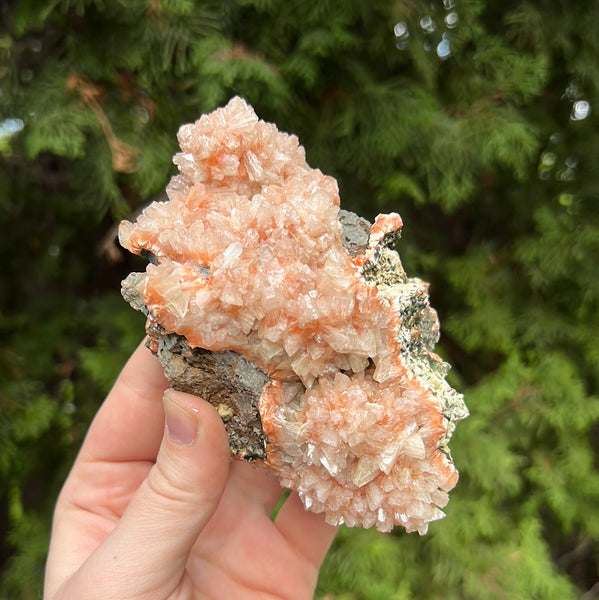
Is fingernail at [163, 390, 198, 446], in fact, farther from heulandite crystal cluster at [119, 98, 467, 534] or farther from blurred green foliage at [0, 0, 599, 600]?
blurred green foliage at [0, 0, 599, 600]

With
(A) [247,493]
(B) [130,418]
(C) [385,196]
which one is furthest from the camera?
(C) [385,196]

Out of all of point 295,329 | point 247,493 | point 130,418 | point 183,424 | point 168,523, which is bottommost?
point 247,493

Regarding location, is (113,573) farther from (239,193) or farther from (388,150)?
(388,150)

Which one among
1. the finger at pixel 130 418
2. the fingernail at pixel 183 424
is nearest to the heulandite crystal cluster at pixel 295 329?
the fingernail at pixel 183 424

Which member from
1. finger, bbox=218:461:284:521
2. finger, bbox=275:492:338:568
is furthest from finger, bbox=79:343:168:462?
finger, bbox=275:492:338:568

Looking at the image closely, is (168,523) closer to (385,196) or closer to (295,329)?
(295,329)

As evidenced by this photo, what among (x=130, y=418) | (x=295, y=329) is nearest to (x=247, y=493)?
(x=130, y=418)
